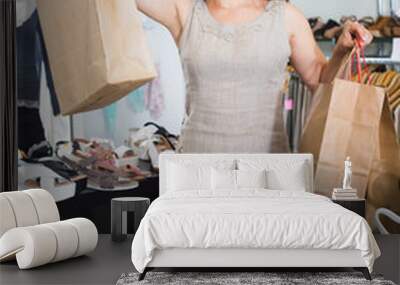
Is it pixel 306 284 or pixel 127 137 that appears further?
pixel 127 137

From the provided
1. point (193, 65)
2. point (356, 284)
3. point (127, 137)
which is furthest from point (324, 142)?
point (356, 284)

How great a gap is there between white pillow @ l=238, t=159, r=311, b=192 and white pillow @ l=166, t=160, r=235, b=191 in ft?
0.67

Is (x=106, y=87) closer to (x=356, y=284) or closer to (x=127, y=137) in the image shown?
(x=127, y=137)

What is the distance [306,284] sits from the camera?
4793mm

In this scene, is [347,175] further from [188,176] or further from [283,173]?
[188,176]

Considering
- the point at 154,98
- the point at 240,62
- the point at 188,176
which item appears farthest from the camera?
the point at 154,98

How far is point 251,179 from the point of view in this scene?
6348 mm

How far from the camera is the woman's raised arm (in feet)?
22.8

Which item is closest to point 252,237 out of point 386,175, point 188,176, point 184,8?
point 188,176

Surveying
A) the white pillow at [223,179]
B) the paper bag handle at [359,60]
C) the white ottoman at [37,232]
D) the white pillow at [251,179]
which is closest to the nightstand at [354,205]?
the white pillow at [251,179]

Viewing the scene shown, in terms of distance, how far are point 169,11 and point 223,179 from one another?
5.57 feet

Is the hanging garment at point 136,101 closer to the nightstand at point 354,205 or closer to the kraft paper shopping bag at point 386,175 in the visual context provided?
the nightstand at point 354,205

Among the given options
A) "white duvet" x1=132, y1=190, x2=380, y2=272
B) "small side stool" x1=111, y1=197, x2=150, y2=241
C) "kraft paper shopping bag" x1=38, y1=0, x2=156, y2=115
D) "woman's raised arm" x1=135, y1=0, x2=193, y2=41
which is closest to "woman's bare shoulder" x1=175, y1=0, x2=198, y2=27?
"woman's raised arm" x1=135, y1=0, x2=193, y2=41

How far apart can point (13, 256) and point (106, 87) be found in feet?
6.74
